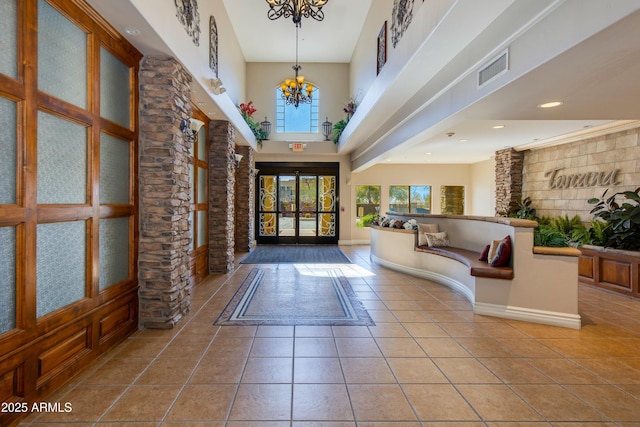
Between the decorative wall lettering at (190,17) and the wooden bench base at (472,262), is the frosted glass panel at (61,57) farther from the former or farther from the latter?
the wooden bench base at (472,262)

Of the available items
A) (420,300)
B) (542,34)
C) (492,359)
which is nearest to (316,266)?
(420,300)

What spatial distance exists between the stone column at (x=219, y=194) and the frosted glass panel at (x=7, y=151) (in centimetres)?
395

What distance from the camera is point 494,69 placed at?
121 inches

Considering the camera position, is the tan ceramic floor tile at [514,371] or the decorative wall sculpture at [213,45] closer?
the tan ceramic floor tile at [514,371]

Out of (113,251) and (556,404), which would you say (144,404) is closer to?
(113,251)

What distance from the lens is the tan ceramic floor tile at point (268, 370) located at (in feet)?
7.92

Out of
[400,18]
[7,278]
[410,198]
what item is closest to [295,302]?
[7,278]

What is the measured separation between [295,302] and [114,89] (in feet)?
10.2

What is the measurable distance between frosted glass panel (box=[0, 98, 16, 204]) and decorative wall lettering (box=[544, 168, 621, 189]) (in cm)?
786

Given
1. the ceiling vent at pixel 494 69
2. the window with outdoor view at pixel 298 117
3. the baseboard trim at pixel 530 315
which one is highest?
the window with outdoor view at pixel 298 117

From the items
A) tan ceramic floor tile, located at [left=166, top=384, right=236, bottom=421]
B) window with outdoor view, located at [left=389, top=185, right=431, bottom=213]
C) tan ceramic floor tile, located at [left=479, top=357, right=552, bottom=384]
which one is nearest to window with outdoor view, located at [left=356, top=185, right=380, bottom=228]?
window with outdoor view, located at [left=389, top=185, right=431, bottom=213]

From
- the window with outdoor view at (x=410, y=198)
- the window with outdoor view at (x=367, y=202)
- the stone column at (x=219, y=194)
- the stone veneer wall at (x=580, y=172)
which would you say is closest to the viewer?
the stone veneer wall at (x=580, y=172)

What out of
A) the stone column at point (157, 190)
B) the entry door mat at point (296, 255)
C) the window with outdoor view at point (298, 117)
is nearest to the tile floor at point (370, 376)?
the stone column at point (157, 190)

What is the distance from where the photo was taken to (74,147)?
2.44 m
